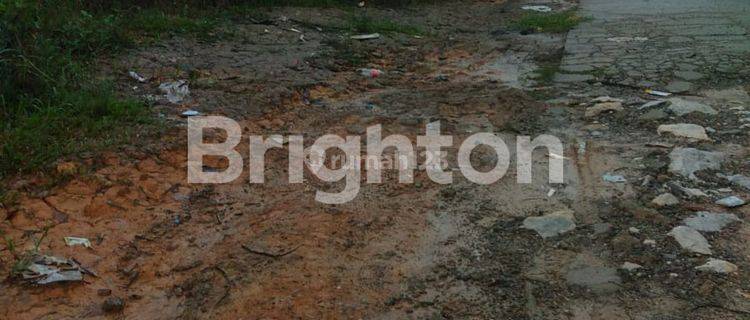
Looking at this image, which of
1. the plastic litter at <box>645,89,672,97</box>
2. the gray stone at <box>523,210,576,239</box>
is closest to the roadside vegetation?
the gray stone at <box>523,210,576,239</box>

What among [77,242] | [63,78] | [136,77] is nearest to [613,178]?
[77,242]

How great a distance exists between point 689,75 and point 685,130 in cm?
132

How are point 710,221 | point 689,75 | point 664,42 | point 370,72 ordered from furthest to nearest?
point 664,42 → point 370,72 → point 689,75 → point 710,221

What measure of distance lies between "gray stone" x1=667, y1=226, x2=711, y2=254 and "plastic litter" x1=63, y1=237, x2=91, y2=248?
2.58m

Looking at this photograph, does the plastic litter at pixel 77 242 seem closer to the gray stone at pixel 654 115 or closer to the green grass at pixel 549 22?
the gray stone at pixel 654 115

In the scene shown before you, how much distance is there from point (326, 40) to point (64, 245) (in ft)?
12.3

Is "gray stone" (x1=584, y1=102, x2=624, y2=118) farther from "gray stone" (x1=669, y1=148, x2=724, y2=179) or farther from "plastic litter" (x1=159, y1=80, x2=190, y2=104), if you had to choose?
"plastic litter" (x1=159, y1=80, x2=190, y2=104)

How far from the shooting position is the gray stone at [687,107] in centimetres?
421

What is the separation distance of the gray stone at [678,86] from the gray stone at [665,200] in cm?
192

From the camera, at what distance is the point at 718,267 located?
8.10 ft

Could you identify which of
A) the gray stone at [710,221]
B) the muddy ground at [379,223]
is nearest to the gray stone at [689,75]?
the muddy ground at [379,223]

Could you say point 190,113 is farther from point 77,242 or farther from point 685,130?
point 685,130

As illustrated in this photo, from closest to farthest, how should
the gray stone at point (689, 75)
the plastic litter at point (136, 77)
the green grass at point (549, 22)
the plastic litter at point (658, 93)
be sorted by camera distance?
the plastic litter at point (136, 77) < the plastic litter at point (658, 93) < the gray stone at point (689, 75) < the green grass at point (549, 22)

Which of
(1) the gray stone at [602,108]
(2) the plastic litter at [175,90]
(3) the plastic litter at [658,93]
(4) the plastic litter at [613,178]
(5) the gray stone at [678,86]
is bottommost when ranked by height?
(4) the plastic litter at [613,178]
